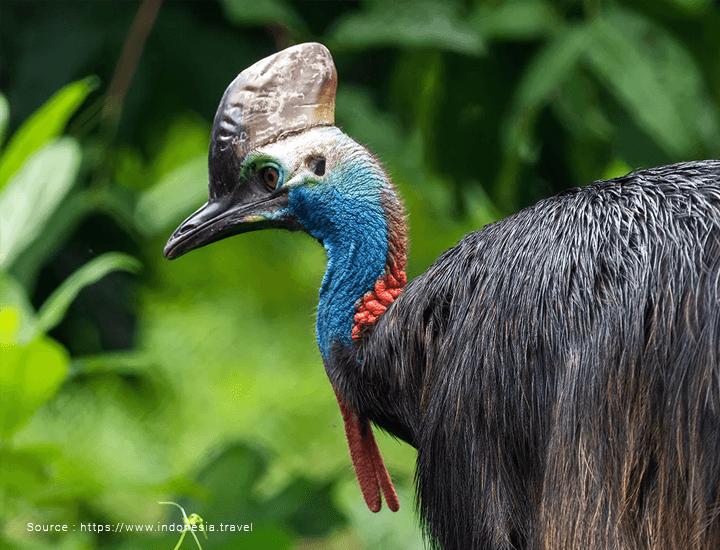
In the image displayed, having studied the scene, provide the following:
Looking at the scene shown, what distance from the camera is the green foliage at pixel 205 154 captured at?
2338 mm

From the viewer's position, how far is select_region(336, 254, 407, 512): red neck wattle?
1812 mm

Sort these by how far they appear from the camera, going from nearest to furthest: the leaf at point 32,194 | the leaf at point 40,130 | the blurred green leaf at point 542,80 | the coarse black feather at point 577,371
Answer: the coarse black feather at point 577,371 < the leaf at point 32,194 < the leaf at point 40,130 < the blurred green leaf at point 542,80

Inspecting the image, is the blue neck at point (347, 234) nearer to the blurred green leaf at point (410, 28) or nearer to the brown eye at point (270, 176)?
the brown eye at point (270, 176)

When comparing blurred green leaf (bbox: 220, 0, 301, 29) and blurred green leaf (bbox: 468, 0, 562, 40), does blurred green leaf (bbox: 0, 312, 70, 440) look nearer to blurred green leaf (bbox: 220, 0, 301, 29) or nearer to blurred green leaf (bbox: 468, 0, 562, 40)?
blurred green leaf (bbox: 220, 0, 301, 29)

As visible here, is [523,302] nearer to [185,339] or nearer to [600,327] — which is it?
[600,327]

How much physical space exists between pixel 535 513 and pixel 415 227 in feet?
7.38

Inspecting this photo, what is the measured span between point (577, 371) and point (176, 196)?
1.63 meters

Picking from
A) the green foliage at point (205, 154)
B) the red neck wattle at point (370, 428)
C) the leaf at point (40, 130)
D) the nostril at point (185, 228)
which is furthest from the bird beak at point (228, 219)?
the leaf at point (40, 130)

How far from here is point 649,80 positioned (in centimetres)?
248

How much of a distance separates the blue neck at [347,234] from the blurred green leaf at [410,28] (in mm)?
888

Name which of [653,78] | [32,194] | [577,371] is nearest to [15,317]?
[32,194]

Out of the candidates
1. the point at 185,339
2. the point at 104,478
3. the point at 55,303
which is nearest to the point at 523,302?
the point at 55,303

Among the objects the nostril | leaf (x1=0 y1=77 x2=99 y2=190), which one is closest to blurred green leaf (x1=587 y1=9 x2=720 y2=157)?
the nostril

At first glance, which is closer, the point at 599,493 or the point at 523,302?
the point at 599,493
